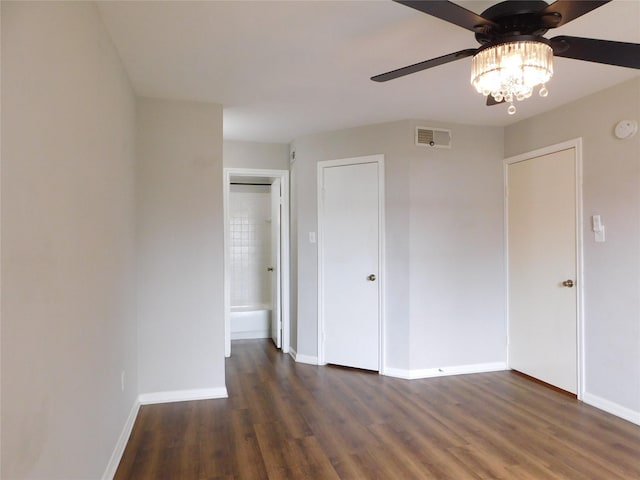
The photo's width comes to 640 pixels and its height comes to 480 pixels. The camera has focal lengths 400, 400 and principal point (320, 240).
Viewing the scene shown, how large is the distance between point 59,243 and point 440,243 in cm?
317

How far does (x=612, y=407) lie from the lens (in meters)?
Result: 2.94

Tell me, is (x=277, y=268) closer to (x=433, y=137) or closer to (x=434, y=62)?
(x=433, y=137)

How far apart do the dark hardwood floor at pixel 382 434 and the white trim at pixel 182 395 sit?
0.08 metres

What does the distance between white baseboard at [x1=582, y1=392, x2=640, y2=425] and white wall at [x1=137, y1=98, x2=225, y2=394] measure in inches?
115

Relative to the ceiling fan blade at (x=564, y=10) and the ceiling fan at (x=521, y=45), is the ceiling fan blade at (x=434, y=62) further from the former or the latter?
the ceiling fan blade at (x=564, y=10)

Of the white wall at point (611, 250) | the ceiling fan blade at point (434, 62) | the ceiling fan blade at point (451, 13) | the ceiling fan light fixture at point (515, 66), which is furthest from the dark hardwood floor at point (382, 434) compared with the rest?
the ceiling fan blade at point (451, 13)

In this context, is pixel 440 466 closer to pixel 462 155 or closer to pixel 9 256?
pixel 9 256

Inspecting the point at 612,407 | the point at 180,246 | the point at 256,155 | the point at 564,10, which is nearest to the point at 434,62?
the point at 564,10

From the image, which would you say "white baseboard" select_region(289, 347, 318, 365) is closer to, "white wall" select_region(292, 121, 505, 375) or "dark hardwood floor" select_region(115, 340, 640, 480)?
"dark hardwood floor" select_region(115, 340, 640, 480)

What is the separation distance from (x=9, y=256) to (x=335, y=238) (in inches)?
126

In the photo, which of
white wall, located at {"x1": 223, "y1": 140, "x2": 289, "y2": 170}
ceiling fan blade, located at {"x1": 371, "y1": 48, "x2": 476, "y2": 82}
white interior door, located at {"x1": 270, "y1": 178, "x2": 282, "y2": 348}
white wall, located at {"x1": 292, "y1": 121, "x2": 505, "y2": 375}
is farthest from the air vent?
ceiling fan blade, located at {"x1": 371, "y1": 48, "x2": 476, "y2": 82}

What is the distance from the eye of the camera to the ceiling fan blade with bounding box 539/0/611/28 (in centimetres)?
138

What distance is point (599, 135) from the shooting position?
3057 mm

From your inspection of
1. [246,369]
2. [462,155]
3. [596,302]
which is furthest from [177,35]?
[596,302]
